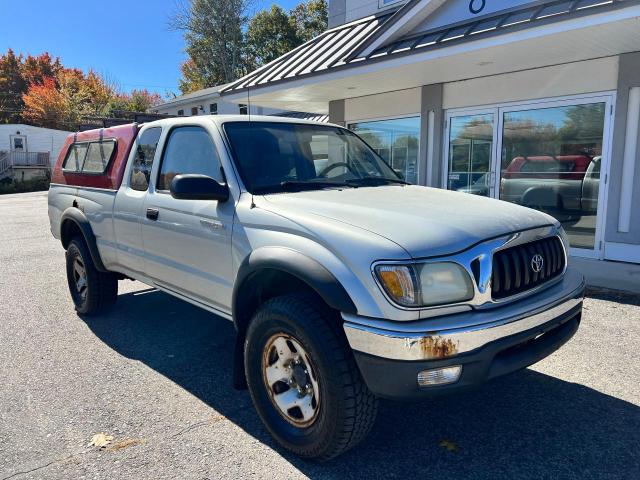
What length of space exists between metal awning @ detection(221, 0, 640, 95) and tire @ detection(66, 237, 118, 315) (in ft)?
17.7

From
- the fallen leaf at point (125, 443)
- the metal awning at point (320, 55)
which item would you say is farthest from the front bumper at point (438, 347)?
the metal awning at point (320, 55)

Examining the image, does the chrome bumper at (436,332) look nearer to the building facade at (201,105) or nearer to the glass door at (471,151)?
the glass door at (471,151)

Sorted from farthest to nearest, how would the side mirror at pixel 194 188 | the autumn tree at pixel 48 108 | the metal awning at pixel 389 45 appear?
the autumn tree at pixel 48 108 < the metal awning at pixel 389 45 < the side mirror at pixel 194 188

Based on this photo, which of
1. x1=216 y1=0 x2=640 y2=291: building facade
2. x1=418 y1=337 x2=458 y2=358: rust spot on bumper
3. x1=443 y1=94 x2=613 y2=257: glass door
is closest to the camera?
x1=418 y1=337 x2=458 y2=358: rust spot on bumper

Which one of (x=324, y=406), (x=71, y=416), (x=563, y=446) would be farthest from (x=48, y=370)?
(x=563, y=446)

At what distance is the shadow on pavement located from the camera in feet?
8.70

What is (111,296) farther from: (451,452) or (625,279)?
(625,279)

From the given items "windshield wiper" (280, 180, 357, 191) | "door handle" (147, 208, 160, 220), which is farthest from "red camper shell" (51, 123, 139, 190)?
"windshield wiper" (280, 180, 357, 191)

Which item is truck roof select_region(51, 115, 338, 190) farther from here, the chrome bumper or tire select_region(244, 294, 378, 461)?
the chrome bumper

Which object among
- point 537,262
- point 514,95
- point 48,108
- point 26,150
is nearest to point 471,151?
point 514,95

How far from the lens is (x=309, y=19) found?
39969 mm

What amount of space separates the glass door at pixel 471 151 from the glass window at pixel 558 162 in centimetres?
26

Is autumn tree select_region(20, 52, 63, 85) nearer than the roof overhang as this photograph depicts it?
No

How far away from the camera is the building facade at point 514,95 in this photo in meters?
6.52
